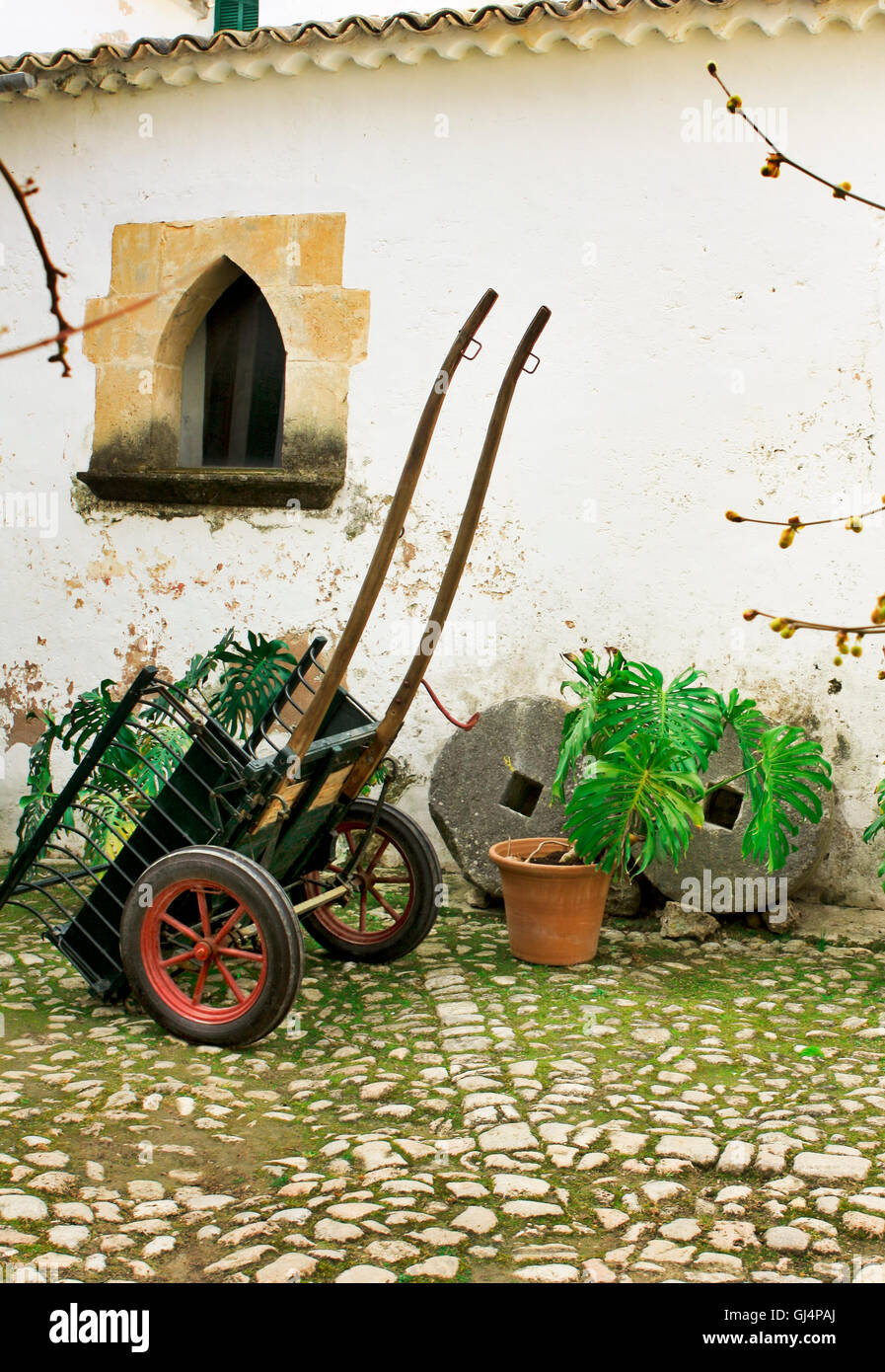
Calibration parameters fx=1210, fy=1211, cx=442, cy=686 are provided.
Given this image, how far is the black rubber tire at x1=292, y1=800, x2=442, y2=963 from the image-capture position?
4.73 metres

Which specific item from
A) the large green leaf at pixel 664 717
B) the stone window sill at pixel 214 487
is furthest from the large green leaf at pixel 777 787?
the stone window sill at pixel 214 487

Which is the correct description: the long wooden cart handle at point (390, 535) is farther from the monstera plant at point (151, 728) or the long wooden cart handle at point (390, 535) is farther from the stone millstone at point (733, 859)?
the stone millstone at point (733, 859)

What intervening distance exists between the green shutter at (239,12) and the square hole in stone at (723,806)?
342 inches

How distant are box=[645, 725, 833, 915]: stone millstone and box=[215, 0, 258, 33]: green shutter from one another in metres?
8.67

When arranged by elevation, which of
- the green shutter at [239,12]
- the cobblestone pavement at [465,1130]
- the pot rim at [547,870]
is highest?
the green shutter at [239,12]

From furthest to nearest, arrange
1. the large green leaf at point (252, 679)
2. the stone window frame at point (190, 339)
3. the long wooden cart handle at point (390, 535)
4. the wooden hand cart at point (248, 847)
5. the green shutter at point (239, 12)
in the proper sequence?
1. the green shutter at point (239, 12)
2. the stone window frame at point (190, 339)
3. the large green leaf at point (252, 679)
4. the wooden hand cart at point (248, 847)
5. the long wooden cart handle at point (390, 535)

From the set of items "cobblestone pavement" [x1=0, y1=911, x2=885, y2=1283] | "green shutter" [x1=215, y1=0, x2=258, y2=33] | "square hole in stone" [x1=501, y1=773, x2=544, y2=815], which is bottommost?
"cobblestone pavement" [x1=0, y1=911, x2=885, y2=1283]

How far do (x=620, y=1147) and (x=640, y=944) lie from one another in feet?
6.74

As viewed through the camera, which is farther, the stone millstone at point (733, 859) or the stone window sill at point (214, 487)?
the stone window sill at point (214, 487)

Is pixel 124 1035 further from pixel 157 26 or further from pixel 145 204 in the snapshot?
pixel 157 26

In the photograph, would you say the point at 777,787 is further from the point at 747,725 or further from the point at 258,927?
the point at 258,927

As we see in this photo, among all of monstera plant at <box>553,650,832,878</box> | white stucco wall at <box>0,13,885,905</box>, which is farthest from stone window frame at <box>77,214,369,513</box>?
monstera plant at <box>553,650,832,878</box>

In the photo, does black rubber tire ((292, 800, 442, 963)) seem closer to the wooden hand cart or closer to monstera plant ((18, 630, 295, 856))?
the wooden hand cart

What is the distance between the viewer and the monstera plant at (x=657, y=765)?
15.0 feet
